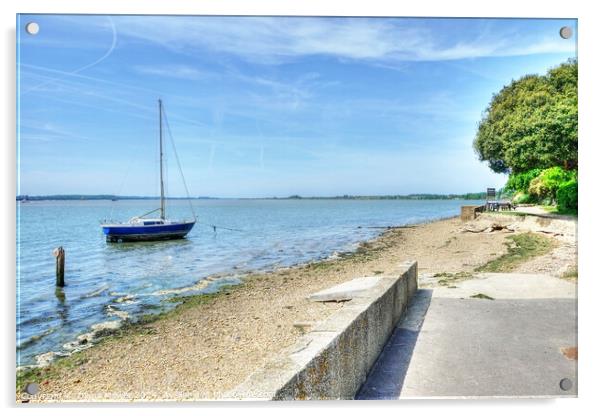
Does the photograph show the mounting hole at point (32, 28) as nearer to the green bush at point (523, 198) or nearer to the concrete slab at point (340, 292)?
the concrete slab at point (340, 292)

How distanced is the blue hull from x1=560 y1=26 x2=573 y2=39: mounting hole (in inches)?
168

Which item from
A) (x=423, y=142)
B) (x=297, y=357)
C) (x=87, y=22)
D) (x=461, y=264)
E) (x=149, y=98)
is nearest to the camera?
(x=297, y=357)

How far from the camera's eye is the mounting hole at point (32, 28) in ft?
11.9

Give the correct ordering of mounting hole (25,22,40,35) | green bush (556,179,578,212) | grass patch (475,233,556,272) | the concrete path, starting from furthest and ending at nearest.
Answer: grass patch (475,233,556,272) → green bush (556,179,578,212) → mounting hole (25,22,40,35) → the concrete path

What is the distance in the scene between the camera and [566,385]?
3367mm

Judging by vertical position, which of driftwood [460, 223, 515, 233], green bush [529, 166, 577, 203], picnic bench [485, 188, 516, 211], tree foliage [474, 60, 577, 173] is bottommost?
driftwood [460, 223, 515, 233]

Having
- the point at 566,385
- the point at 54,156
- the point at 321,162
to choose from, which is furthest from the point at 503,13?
the point at 54,156

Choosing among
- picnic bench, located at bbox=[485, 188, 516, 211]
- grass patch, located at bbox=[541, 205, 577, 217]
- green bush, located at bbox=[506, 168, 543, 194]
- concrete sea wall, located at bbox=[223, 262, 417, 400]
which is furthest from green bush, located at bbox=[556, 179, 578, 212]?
concrete sea wall, located at bbox=[223, 262, 417, 400]

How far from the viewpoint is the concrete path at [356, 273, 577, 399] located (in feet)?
10.1

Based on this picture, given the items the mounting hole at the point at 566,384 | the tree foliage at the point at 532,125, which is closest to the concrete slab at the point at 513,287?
the mounting hole at the point at 566,384

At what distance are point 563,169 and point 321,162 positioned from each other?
2294 millimetres

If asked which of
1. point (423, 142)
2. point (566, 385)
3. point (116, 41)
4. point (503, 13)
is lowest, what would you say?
point (566, 385)

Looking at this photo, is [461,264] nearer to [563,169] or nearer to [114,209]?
[563,169]

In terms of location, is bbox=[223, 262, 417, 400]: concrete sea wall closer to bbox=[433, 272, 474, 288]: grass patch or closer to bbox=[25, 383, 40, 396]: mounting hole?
bbox=[25, 383, 40, 396]: mounting hole
